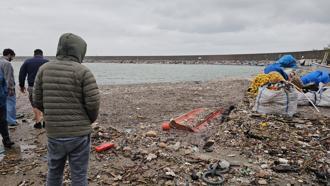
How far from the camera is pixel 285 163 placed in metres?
4.55

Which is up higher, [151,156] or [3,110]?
[3,110]

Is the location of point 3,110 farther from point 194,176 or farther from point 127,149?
point 194,176

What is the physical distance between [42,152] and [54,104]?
302cm

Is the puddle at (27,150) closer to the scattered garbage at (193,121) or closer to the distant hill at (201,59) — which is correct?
the scattered garbage at (193,121)

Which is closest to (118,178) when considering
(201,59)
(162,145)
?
(162,145)

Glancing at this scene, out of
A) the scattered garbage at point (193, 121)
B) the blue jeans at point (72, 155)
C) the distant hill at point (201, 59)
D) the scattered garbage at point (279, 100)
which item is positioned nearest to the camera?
the blue jeans at point (72, 155)

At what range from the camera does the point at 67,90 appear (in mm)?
2770

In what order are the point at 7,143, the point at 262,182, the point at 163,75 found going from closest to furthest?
1. the point at 262,182
2. the point at 7,143
3. the point at 163,75

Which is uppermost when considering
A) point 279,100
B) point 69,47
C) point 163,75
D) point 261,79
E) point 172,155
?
point 69,47

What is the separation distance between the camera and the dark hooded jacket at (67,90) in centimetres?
276

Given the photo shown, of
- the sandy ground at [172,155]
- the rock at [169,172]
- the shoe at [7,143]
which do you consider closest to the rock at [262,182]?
the sandy ground at [172,155]

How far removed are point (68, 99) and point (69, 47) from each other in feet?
1.65

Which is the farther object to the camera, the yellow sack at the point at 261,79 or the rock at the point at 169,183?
the yellow sack at the point at 261,79

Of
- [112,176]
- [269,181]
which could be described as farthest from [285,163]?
[112,176]
